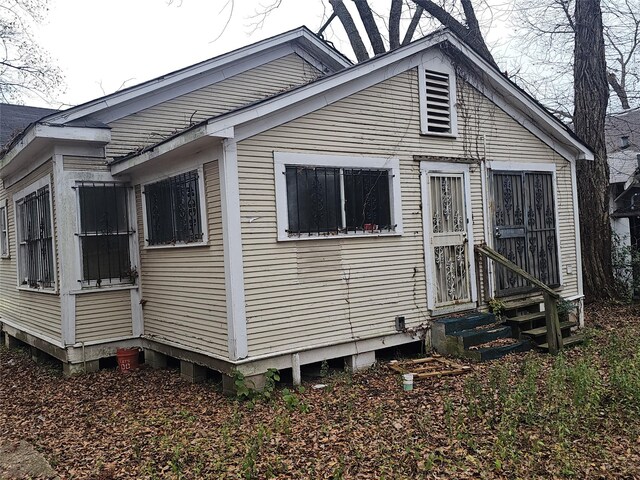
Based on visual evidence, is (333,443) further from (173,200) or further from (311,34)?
(311,34)

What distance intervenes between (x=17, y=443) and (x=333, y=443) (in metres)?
3.21

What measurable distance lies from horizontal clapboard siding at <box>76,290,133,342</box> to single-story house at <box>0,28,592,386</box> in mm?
28

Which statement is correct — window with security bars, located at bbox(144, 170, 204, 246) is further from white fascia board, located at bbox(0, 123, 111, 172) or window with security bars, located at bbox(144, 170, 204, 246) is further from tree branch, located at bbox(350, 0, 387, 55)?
tree branch, located at bbox(350, 0, 387, 55)

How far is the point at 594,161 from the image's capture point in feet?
41.4

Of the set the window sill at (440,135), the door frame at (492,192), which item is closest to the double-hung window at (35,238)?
the window sill at (440,135)

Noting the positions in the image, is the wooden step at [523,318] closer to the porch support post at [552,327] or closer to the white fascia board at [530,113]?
the porch support post at [552,327]

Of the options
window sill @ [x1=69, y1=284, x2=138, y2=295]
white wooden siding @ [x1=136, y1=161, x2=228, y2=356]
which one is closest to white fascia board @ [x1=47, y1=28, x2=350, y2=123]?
white wooden siding @ [x1=136, y1=161, x2=228, y2=356]

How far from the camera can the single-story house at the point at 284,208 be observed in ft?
22.4

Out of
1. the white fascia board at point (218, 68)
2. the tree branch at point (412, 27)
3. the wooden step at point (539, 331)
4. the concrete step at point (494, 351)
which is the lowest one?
the concrete step at point (494, 351)

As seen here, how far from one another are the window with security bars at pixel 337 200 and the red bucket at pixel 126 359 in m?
3.33

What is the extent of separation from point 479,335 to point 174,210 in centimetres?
459

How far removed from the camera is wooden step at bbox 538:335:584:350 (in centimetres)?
824

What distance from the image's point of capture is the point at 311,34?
10.8 meters

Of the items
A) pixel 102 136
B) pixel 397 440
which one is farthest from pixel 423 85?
pixel 397 440
